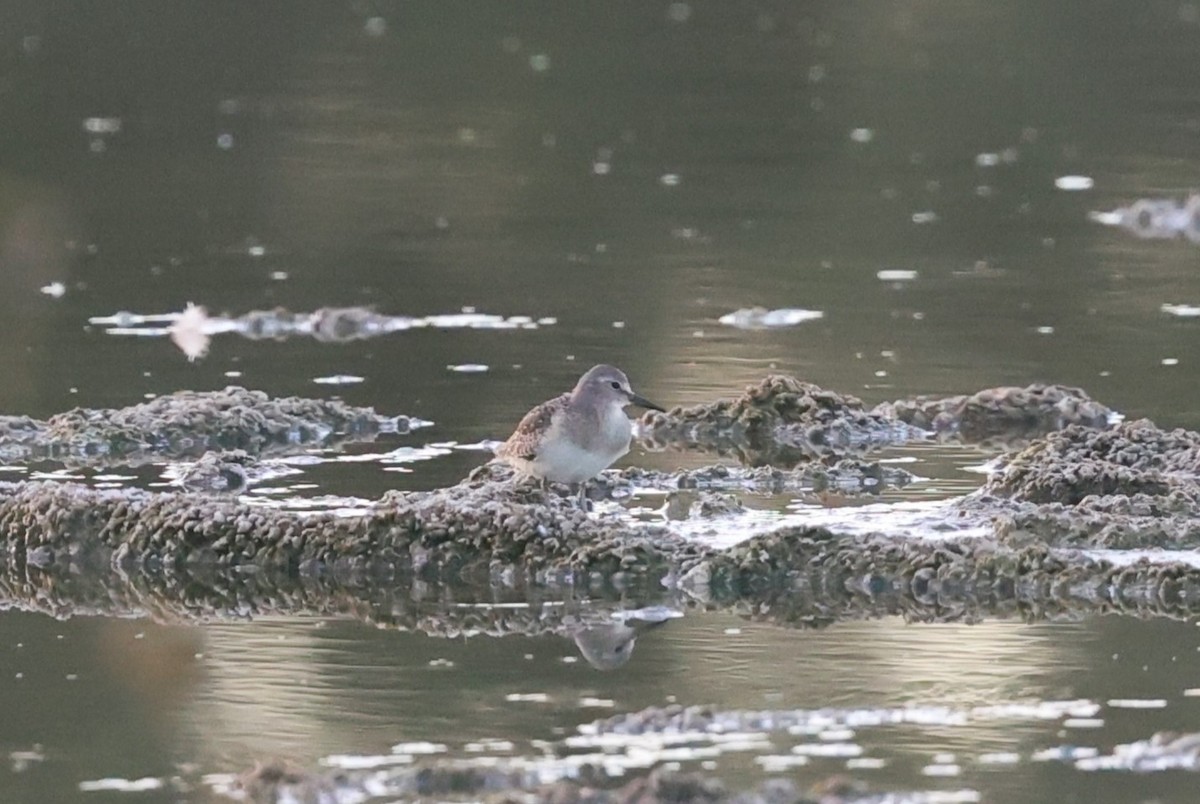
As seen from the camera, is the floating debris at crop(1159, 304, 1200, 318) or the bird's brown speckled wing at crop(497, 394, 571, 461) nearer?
the bird's brown speckled wing at crop(497, 394, 571, 461)

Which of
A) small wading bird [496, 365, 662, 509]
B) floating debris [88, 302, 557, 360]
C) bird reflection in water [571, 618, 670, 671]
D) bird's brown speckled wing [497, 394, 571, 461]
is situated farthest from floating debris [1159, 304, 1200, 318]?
bird reflection in water [571, 618, 670, 671]

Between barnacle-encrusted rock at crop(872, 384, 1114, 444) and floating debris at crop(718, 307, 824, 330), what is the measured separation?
6.76 ft

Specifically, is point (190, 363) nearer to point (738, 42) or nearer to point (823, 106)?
point (823, 106)

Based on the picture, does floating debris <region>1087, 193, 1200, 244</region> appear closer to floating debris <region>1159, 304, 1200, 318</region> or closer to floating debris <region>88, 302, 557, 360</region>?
floating debris <region>1159, 304, 1200, 318</region>

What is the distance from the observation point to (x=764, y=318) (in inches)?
509

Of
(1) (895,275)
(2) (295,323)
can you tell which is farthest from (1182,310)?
(2) (295,323)

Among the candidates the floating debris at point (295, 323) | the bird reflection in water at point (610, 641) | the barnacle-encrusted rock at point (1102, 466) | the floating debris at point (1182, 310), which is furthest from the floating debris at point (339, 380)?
the bird reflection in water at point (610, 641)

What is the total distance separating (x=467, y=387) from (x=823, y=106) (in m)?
9.61

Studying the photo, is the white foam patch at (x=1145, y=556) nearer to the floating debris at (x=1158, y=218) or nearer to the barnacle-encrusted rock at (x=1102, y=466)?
the barnacle-encrusted rock at (x=1102, y=466)

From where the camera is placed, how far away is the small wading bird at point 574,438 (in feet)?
29.1

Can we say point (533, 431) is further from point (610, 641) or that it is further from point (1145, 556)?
A: point (1145, 556)

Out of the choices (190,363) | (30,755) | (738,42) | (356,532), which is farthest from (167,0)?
(30,755)

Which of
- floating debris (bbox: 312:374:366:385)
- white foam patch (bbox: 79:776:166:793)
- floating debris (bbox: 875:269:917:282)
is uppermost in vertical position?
floating debris (bbox: 875:269:917:282)

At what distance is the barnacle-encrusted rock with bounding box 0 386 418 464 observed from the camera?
1010 cm
